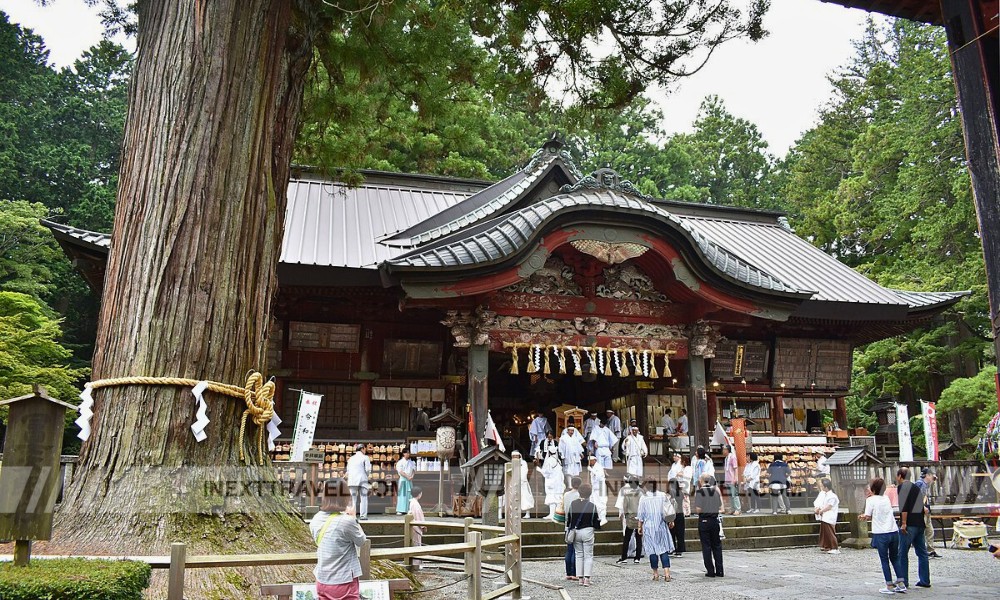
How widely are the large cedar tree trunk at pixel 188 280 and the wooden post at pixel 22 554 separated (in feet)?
2.64

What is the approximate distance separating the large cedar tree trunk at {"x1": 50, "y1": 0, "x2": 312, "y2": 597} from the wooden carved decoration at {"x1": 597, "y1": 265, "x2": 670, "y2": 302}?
977 centimetres

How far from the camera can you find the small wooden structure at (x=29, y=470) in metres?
3.57

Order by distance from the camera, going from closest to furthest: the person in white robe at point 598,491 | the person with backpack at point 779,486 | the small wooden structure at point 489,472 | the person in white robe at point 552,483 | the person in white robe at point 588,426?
the person in white robe at point 598,491 → the small wooden structure at point 489,472 → the person in white robe at point 552,483 → the person with backpack at point 779,486 → the person in white robe at point 588,426

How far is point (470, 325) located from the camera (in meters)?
13.7

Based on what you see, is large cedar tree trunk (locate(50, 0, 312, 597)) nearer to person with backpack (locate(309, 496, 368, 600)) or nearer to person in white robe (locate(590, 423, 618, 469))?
person with backpack (locate(309, 496, 368, 600))

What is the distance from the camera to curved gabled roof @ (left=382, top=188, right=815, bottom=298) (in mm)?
12602

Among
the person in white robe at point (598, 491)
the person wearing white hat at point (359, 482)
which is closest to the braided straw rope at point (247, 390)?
the person in white robe at point (598, 491)

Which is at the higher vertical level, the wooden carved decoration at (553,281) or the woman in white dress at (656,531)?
the wooden carved decoration at (553,281)

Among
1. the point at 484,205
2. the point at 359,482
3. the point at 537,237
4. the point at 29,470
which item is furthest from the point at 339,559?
the point at 484,205

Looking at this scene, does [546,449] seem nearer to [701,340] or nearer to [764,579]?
[701,340]

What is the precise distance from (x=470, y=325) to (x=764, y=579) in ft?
22.8

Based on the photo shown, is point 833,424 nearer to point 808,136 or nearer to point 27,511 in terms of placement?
point 27,511

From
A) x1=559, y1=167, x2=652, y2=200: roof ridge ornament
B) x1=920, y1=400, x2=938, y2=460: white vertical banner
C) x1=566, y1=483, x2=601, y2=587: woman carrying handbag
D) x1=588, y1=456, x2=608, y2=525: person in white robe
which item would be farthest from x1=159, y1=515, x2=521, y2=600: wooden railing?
x1=920, y1=400, x2=938, y2=460: white vertical banner

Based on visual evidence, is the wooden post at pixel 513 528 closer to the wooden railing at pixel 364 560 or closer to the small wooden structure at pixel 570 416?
the wooden railing at pixel 364 560
